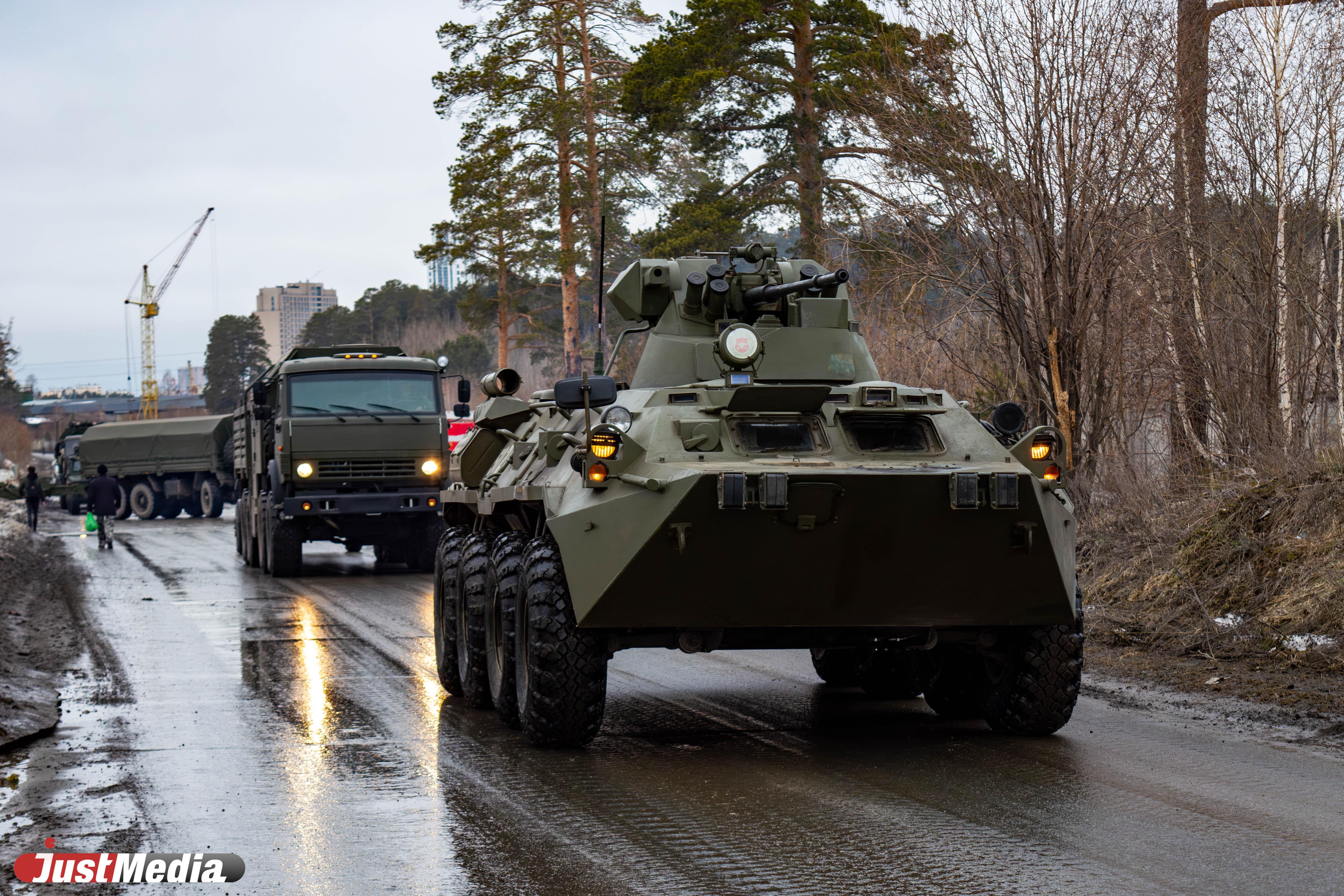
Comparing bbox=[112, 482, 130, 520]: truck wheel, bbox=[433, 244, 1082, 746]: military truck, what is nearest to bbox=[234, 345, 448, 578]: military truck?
bbox=[433, 244, 1082, 746]: military truck

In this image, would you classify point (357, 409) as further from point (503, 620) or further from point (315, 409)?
point (503, 620)

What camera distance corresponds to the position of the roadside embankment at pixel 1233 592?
33.0 feet

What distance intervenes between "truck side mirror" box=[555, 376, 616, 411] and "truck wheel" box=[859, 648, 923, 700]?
2.69 m

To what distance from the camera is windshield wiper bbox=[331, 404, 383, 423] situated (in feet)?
68.3

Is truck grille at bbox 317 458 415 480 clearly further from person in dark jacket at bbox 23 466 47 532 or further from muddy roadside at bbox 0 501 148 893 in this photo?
person in dark jacket at bbox 23 466 47 532

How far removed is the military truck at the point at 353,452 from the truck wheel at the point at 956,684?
1194 centimetres

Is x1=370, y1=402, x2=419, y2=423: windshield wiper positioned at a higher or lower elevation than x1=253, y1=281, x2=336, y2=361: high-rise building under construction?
lower

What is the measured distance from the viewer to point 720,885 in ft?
17.9

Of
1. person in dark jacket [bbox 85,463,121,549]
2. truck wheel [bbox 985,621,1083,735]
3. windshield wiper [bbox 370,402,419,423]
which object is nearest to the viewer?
truck wheel [bbox 985,621,1083,735]

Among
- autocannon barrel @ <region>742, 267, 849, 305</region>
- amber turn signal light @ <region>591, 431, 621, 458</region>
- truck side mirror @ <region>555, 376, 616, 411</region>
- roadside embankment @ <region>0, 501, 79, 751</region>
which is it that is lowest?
roadside embankment @ <region>0, 501, 79, 751</region>

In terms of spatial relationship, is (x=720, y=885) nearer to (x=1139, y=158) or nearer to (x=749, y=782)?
(x=749, y=782)

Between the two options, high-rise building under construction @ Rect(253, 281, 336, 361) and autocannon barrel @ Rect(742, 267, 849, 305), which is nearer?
autocannon barrel @ Rect(742, 267, 849, 305)

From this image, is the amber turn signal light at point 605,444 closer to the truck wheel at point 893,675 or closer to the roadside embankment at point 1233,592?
the truck wheel at point 893,675

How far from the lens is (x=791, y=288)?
9.02 meters
